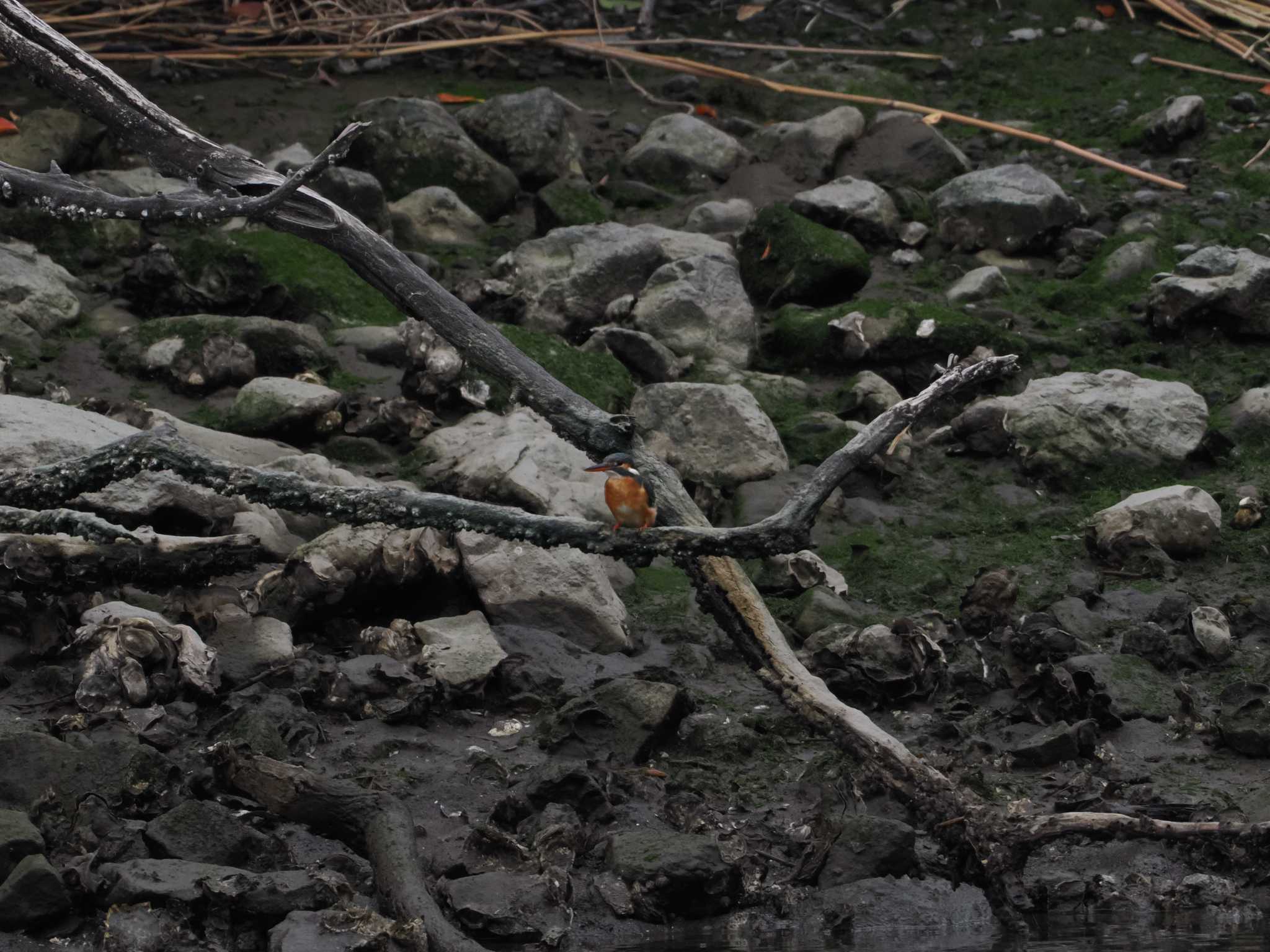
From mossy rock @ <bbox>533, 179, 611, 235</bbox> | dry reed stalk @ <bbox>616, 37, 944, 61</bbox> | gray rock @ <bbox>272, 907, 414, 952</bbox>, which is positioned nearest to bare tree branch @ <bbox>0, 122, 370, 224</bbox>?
gray rock @ <bbox>272, 907, 414, 952</bbox>

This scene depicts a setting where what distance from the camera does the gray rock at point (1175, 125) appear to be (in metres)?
10.1

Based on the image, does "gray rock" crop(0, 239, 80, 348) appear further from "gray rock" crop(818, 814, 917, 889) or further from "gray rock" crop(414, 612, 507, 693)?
"gray rock" crop(818, 814, 917, 889)

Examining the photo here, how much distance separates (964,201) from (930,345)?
1531 millimetres

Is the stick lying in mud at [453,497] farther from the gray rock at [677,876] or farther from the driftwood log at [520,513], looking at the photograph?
the gray rock at [677,876]

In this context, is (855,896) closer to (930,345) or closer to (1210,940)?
(1210,940)

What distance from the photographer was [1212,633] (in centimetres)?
602

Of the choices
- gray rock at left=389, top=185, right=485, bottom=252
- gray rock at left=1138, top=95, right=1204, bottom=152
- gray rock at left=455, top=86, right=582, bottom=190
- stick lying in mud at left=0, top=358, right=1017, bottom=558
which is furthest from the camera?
gray rock at left=1138, top=95, right=1204, bottom=152

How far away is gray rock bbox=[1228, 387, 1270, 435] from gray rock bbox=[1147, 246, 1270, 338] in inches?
26.6

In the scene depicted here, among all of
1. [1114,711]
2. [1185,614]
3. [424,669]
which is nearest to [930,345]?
[1185,614]

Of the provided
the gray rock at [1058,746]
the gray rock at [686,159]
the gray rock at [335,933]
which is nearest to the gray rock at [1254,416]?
the gray rock at [1058,746]

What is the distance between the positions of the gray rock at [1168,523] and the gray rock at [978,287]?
2.23 m

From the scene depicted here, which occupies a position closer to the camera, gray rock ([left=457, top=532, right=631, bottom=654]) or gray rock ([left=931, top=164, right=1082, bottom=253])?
gray rock ([left=457, top=532, right=631, bottom=654])

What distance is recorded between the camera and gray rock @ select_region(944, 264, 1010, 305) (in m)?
8.70

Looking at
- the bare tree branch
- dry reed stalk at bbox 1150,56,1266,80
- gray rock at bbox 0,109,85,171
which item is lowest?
dry reed stalk at bbox 1150,56,1266,80
